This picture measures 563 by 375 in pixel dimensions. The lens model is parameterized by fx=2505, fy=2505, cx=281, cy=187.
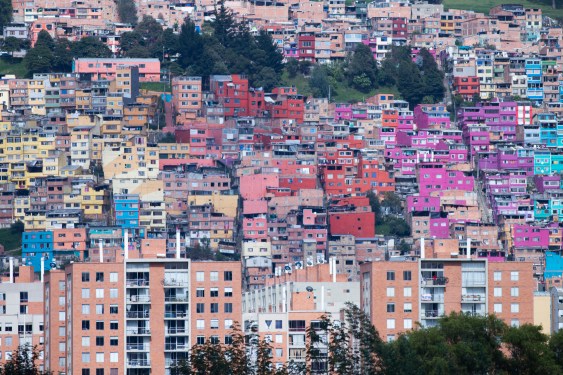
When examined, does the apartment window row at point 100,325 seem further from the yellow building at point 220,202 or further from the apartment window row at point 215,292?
the yellow building at point 220,202

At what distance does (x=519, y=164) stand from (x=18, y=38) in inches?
1249

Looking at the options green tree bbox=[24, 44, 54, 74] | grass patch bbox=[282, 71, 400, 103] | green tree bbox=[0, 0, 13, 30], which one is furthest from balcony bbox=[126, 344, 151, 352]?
green tree bbox=[0, 0, 13, 30]

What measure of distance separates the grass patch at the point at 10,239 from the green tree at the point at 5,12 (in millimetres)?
31060

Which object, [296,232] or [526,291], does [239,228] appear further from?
[526,291]

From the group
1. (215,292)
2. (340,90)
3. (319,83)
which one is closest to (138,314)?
(215,292)

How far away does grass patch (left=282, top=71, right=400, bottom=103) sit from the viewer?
143000mm

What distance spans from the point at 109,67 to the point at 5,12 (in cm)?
1338

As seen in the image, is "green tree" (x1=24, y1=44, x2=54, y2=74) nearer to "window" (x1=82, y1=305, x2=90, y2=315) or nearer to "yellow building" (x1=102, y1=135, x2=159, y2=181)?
"yellow building" (x1=102, y1=135, x2=159, y2=181)

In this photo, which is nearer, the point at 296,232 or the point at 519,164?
the point at 296,232

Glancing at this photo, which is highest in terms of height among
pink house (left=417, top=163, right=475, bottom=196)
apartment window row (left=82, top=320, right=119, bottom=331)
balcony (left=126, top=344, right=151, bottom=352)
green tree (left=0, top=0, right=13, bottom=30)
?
green tree (left=0, top=0, right=13, bottom=30)

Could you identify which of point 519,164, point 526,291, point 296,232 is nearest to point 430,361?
point 526,291

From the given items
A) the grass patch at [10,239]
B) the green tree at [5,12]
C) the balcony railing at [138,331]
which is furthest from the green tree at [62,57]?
the balcony railing at [138,331]

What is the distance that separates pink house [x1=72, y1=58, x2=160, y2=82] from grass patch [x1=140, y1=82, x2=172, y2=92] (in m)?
0.42

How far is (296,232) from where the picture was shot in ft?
388
